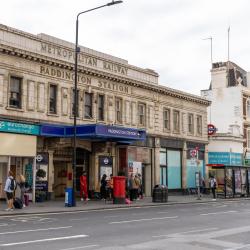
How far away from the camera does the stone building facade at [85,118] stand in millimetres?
28641

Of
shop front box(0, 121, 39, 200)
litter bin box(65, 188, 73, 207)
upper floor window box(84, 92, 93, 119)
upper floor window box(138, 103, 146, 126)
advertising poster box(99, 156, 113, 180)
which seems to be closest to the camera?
litter bin box(65, 188, 73, 207)

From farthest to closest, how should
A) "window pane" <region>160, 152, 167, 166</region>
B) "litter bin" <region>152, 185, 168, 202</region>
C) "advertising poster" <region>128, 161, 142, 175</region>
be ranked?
1. "window pane" <region>160, 152, 167, 166</region>
2. "advertising poster" <region>128, 161, 142, 175</region>
3. "litter bin" <region>152, 185, 168, 202</region>

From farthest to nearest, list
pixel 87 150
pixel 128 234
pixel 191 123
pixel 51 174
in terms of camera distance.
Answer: pixel 191 123, pixel 87 150, pixel 51 174, pixel 128 234

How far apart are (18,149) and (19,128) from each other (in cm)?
124

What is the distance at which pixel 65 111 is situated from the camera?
31844 mm

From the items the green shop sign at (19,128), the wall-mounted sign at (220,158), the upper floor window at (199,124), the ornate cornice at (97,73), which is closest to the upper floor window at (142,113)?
the ornate cornice at (97,73)

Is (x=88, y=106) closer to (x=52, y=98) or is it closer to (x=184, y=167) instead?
(x=52, y=98)

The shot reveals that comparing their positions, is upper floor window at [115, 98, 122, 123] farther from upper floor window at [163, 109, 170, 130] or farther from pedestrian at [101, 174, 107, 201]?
upper floor window at [163, 109, 170, 130]

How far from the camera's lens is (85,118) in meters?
33.4

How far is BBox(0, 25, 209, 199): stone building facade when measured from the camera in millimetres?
28641

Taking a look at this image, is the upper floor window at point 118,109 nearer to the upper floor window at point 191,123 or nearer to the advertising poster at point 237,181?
the upper floor window at point 191,123

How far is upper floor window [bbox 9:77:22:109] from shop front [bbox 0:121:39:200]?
4.40ft

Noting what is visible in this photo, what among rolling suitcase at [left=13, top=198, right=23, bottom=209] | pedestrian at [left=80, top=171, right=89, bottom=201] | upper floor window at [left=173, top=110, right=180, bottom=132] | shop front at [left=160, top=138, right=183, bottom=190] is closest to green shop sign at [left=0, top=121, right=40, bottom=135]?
pedestrian at [left=80, top=171, right=89, bottom=201]

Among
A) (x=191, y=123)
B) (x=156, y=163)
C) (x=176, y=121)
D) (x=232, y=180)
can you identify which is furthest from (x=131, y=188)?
(x=191, y=123)
